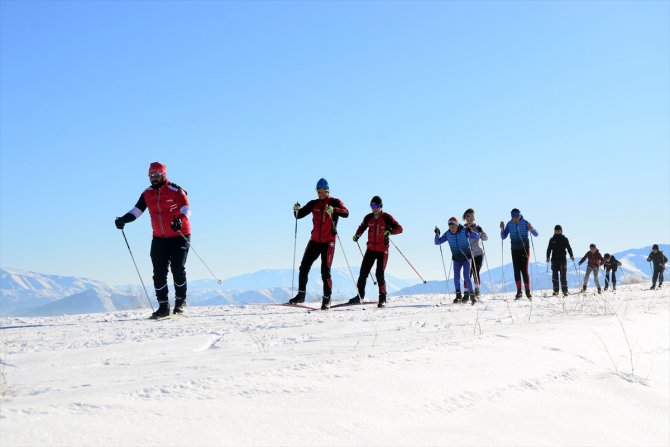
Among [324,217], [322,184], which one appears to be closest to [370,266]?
[324,217]

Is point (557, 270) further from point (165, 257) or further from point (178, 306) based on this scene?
point (165, 257)

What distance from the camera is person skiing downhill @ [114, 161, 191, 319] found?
8.02 metres

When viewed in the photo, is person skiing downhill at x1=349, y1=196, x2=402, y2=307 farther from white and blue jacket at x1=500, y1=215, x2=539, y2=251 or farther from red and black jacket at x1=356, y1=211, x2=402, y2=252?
white and blue jacket at x1=500, y1=215, x2=539, y2=251

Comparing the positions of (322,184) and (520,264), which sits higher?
(322,184)

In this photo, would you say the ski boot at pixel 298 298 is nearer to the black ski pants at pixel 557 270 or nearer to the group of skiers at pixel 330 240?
the group of skiers at pixel 330 240

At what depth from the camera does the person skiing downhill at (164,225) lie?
26.3 ft

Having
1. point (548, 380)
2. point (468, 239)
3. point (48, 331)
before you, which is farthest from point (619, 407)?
point (468, 239)

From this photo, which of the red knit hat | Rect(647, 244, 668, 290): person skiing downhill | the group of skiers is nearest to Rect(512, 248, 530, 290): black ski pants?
the group of skiers

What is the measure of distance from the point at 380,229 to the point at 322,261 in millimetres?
1263

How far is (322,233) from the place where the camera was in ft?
31.5

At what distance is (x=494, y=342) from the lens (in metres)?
3.82

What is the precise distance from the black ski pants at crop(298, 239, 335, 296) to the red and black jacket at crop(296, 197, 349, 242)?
113 millimetres

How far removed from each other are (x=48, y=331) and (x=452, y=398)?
5271mm

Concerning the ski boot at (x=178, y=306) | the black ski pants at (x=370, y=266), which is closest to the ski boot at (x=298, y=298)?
the black ski pants at (x=370, y=266)
